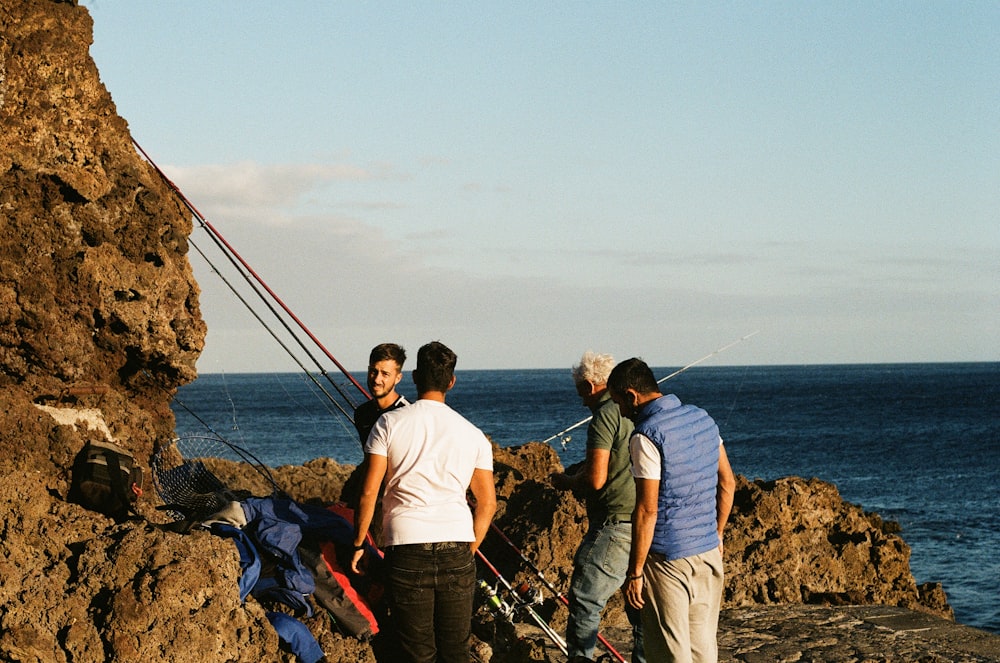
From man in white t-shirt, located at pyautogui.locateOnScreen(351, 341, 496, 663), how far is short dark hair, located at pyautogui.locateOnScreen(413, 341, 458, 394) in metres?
0.01

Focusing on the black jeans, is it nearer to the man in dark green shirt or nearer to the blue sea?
the man in dark green shirt

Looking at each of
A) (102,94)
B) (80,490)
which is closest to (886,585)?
(80,490)

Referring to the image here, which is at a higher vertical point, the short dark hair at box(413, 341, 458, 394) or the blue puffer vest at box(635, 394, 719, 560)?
the short dark hair at box(413, 341, 458, 394)

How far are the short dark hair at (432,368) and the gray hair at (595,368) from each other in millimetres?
1377

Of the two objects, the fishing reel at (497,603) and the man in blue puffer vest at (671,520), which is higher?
the man in blue puffer vest at (671,520)

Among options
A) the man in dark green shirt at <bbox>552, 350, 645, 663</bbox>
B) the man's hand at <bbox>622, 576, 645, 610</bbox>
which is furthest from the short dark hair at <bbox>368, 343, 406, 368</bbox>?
the man's hand at <bbox>622, 576, 645, 610</bbox>

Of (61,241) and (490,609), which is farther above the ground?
(61,241)

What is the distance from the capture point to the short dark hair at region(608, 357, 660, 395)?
5.27 m

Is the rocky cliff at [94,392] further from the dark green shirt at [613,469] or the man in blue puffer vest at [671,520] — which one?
the man in blue puffer vest at [671,520]

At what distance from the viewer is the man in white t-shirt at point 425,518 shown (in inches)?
189

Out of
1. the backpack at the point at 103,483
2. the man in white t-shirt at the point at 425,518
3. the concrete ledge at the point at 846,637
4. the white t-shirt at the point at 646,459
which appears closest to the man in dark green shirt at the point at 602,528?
the white t-shirt at the point at 646,459

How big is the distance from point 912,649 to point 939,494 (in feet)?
85.4

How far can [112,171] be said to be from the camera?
6969mm

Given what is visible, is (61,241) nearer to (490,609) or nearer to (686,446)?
(490,609)
